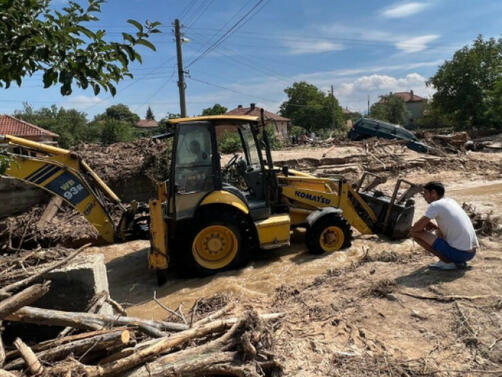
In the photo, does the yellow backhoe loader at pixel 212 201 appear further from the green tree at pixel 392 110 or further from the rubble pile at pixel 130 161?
the green tree at pixel 392 110

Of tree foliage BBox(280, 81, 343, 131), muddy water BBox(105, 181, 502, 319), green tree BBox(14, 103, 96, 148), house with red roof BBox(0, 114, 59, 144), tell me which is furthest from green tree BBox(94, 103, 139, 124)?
muddy water BBox(105, 181, 502, 319)

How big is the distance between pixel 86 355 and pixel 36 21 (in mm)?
2121

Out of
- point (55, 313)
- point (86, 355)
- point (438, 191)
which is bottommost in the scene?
point (86, 355)

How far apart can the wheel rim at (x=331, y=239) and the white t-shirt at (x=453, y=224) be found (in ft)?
7.10

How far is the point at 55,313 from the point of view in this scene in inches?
111

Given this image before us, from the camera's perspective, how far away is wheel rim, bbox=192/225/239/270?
19.6ft

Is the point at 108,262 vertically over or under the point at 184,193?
under

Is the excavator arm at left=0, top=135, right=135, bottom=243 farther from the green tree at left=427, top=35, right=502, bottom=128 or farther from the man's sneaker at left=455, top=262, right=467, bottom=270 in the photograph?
the green tree at left=427, top=35, right=502, bottom=128

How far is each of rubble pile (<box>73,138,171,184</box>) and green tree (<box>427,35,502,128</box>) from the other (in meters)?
26.6

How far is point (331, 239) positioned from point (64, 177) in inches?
175

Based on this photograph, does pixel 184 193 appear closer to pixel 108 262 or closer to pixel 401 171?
pixel 108 262

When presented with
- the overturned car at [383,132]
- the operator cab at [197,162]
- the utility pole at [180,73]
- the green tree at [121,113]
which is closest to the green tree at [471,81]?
the overturned car at [383,132]

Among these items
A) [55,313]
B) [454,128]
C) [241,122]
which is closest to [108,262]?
[241,122]

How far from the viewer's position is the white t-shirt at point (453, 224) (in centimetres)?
462
